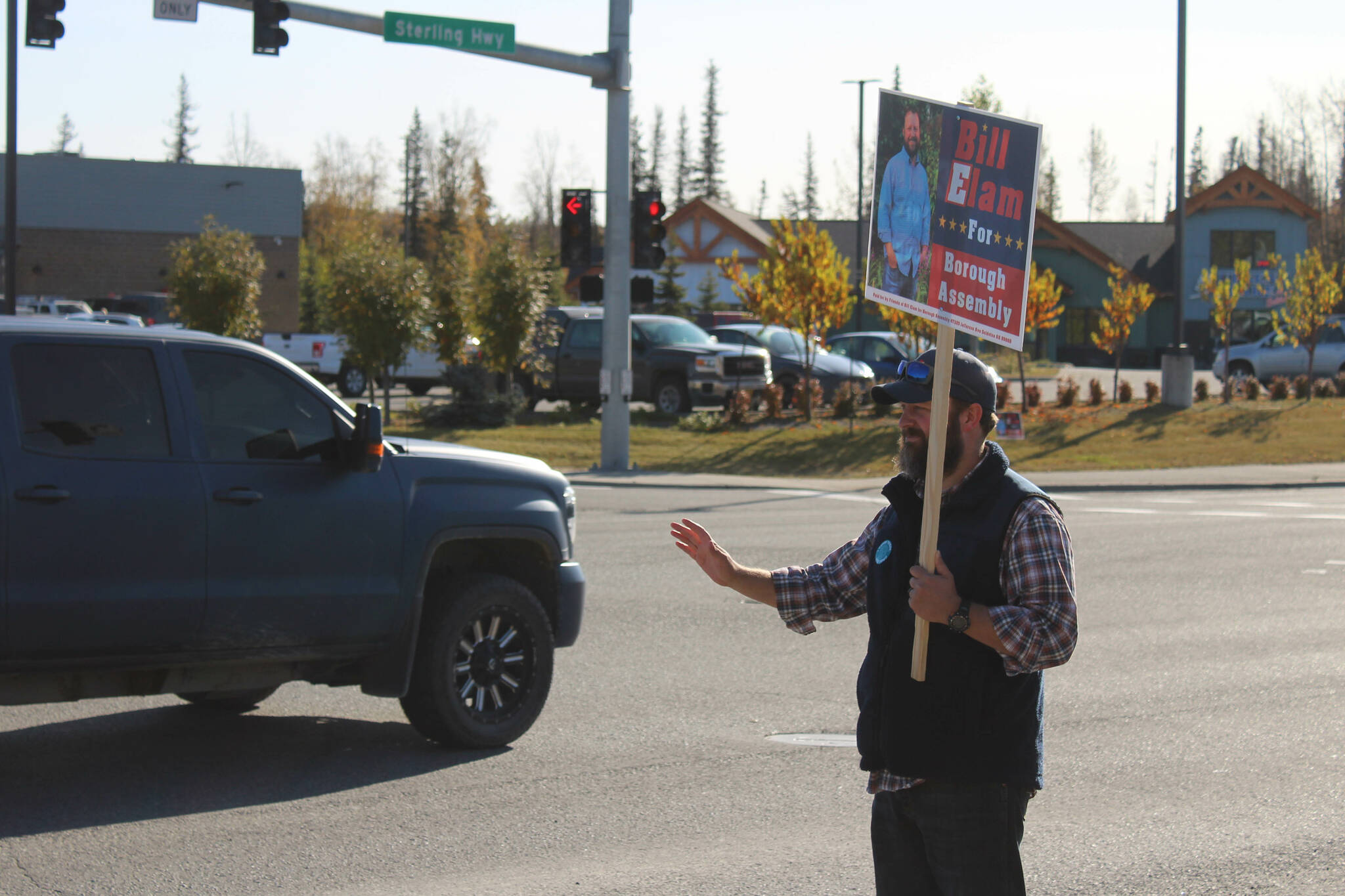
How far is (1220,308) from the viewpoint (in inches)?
1163

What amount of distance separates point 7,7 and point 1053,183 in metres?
99.9

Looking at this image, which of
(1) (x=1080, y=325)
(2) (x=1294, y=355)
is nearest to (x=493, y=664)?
(2) (x=1294, y=355)

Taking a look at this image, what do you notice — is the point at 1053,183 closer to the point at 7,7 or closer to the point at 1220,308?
the point at 1220,308

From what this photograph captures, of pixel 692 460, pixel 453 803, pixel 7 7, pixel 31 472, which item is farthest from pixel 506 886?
pixel 7 7

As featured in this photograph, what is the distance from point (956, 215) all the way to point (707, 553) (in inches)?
44.0

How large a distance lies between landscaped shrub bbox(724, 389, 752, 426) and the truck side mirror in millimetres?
20043

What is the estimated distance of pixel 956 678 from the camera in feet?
10.7

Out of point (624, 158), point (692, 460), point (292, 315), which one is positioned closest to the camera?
point (624, 158)

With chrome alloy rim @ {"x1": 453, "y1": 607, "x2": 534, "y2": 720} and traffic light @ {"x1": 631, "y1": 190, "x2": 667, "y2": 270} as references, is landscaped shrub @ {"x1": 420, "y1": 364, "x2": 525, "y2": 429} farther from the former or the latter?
chrome alloy rim @ {"x1": 453, "y1": 607, "x2": 534, "y2": 720}

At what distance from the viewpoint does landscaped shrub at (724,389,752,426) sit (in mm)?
26359

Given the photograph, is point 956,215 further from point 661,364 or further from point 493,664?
point 661,364

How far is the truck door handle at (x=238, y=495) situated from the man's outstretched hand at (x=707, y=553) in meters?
2.92

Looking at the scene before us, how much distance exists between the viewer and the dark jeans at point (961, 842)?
10.6ft

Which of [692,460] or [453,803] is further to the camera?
[692,460]
